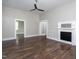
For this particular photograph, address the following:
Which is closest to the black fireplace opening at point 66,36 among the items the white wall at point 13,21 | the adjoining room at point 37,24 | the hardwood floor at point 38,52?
the adjoining room at point 37,24

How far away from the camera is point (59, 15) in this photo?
20.2 feet

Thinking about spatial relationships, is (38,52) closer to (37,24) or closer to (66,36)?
(66,36)

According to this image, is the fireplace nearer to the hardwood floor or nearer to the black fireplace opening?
the black fireplace opening

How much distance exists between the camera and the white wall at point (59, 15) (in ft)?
16.5

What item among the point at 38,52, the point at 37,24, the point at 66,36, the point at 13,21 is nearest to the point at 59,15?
the point at 66,36

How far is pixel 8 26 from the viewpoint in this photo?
6430 mm

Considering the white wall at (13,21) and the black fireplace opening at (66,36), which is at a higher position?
the white wall at (13,21)

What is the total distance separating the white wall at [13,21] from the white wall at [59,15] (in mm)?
1741

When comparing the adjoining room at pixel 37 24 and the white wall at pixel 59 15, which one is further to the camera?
the white wall at pixel 59 15

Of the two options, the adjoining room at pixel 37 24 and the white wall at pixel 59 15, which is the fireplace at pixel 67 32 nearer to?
the adjoining room at pixel 37 24

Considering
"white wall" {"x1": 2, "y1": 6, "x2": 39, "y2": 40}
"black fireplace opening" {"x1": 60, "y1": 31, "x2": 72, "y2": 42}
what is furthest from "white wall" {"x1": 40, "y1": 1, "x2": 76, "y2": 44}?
"white wall" {"x1": 2, "y1": 6, "x2": 39, "y2": 40}

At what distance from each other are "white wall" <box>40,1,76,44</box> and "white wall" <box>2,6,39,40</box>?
1.74 meters

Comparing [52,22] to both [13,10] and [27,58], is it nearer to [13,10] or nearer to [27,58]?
[13,10]

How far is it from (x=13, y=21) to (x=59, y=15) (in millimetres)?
4187
